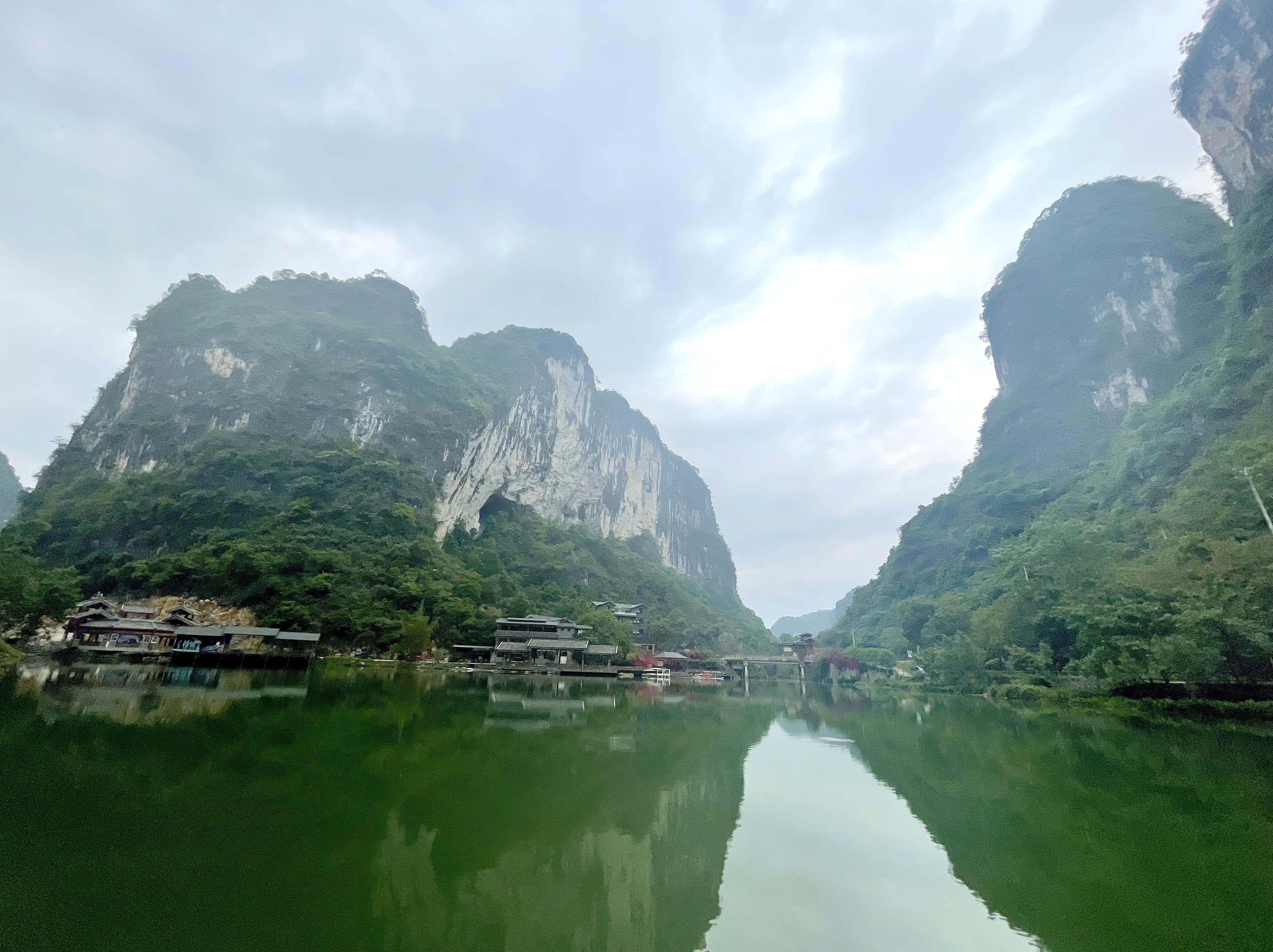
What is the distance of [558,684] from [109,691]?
54.2ft

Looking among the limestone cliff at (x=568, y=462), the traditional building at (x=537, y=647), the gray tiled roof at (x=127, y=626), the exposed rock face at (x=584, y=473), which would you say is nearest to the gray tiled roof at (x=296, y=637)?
the gray tiled roof at (x=127, y=626)

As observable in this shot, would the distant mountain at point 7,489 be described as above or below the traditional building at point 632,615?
above

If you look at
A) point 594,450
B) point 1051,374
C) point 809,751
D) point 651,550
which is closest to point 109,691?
point 809,751

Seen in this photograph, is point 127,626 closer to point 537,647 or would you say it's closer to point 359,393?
point 537,647

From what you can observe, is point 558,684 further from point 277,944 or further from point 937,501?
point 937,501

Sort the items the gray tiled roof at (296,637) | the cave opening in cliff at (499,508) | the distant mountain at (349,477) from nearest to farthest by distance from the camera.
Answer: the gray tiled roof at (296,637)
the distant mountain at (349,477)
the cave opening in cliff at (499,508)

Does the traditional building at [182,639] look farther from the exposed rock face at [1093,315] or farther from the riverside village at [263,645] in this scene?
the exposed rock face at [1093,315]

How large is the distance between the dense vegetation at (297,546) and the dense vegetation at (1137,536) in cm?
2208

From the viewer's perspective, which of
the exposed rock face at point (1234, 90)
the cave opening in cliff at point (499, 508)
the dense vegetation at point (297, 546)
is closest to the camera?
the dense vegetation at point (297, 546)

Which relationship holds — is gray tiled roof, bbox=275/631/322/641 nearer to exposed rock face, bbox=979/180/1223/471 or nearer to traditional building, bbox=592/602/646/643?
traditional building, bbox=592/602/646/643

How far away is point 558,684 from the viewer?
1039 inches

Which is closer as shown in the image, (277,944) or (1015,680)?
(277,944)

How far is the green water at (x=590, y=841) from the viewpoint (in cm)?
350

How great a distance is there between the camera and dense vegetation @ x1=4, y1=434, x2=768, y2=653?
29156mm
